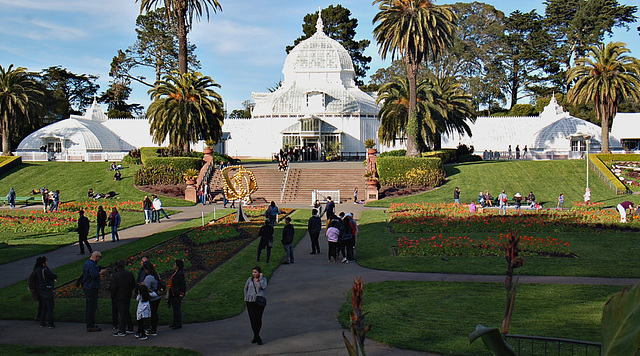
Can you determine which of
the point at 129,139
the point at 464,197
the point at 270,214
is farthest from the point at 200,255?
the point at 129,139

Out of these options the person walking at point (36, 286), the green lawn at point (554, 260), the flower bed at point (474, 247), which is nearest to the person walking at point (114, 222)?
the green lawn at point (554, 260)

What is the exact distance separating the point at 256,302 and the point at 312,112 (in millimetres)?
53276

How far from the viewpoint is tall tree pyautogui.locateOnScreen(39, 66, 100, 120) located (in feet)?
274

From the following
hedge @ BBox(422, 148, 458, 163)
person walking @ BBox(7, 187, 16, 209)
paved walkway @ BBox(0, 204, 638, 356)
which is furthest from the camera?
hedge @ BBox(422, 148, 458, 163)

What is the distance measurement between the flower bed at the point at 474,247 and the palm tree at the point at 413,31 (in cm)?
2406

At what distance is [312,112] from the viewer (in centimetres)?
6303

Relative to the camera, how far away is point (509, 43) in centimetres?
8756

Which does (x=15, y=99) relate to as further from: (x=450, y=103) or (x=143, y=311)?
(x=143, y=311)

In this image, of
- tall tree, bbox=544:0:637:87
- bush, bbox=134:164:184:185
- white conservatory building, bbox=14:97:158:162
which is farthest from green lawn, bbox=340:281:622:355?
tall tree, bbox=544:0:637:87

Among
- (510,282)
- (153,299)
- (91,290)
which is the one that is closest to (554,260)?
(153,299)

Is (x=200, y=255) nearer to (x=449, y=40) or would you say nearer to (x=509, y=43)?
(x=449, y=40)

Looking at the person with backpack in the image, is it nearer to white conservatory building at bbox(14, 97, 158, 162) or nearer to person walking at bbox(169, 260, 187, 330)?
person walking at bbox(169, 260, 187, 330)

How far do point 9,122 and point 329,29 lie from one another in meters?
53.0

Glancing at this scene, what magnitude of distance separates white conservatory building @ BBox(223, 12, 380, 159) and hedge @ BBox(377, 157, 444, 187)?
20.5 m
